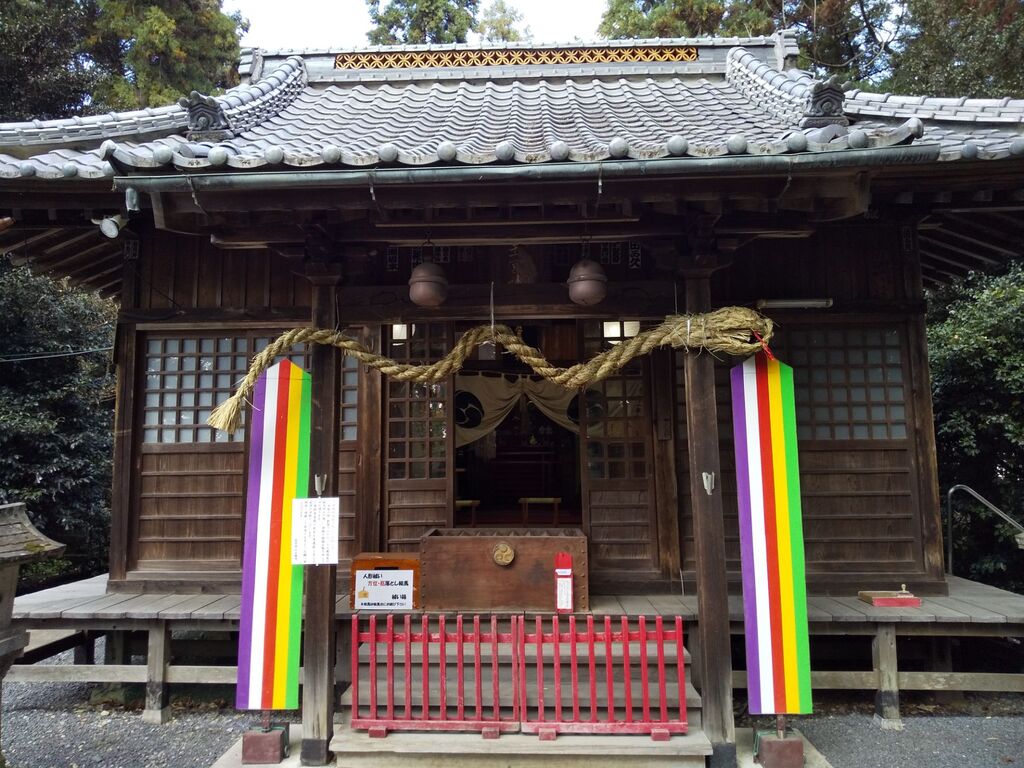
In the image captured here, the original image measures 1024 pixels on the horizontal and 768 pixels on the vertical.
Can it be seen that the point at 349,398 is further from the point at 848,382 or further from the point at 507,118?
the point at 848,382

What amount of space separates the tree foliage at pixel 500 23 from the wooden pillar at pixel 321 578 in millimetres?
25116

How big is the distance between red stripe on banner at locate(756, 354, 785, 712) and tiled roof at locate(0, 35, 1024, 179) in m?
1.60

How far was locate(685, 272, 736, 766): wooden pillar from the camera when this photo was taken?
4.04 meters

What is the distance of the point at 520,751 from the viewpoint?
3.98m

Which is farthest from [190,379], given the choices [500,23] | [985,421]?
[500,23]

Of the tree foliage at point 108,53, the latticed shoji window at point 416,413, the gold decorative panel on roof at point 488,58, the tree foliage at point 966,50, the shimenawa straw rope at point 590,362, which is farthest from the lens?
the tree foliage at point 108,53

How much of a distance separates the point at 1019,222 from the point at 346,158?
18.5ft

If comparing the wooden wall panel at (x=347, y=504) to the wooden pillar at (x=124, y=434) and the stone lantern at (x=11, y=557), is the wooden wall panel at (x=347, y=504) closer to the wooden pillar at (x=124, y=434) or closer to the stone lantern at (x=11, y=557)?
the wooden pillar at (x=124, y=434)

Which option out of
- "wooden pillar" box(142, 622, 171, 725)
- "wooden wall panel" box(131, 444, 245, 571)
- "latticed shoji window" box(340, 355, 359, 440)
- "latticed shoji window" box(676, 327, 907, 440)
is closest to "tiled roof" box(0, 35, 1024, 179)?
"latticed shoji window" box(676, 327, 907, 440)

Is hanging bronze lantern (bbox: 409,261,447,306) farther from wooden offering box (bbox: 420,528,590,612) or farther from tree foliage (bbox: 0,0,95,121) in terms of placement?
tree foliage (bbox: 0,0,95,121)

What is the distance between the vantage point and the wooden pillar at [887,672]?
493cm

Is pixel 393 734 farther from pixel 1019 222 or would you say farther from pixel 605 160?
pixel 1019 222

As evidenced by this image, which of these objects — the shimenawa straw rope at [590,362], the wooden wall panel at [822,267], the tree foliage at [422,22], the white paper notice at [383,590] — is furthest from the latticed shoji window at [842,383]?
the tree foliage at [422,22]

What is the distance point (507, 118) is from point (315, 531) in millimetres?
4031
